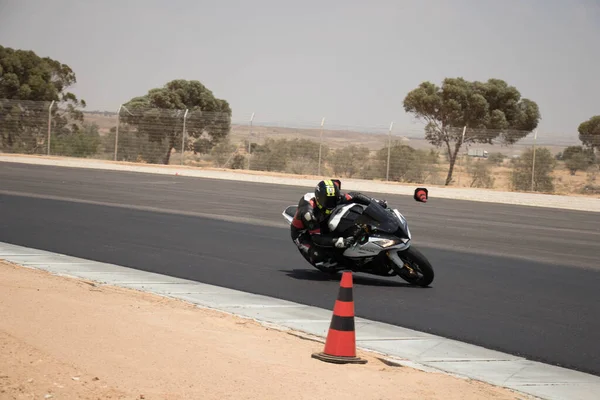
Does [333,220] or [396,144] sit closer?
[333,220]

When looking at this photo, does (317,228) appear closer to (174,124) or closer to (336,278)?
(336,278)

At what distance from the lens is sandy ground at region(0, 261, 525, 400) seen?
20.0ft

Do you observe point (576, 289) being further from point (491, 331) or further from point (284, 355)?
point (284, 355)

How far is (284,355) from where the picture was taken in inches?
288

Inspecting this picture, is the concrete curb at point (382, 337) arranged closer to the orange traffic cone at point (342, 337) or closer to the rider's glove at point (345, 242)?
the orange traffic cone at point (342, 337)

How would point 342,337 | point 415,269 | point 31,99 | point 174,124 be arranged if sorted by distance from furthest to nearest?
1. point 31,99
2. point 174,124
3. point 415,269
4. point 342,337

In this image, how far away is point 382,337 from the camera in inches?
334

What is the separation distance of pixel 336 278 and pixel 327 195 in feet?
3.86

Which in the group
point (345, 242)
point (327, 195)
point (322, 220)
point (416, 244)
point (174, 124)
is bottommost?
point (416, 244)

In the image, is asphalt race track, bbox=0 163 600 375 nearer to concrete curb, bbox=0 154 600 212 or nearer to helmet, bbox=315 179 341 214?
helmet, bbox=315 179 341 214

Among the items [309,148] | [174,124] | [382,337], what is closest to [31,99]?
[174,124]

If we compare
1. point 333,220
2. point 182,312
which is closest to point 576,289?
point 333,220

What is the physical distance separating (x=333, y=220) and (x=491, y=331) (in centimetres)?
309

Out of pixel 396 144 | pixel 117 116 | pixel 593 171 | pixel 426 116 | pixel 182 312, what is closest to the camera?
pixel 182 312
